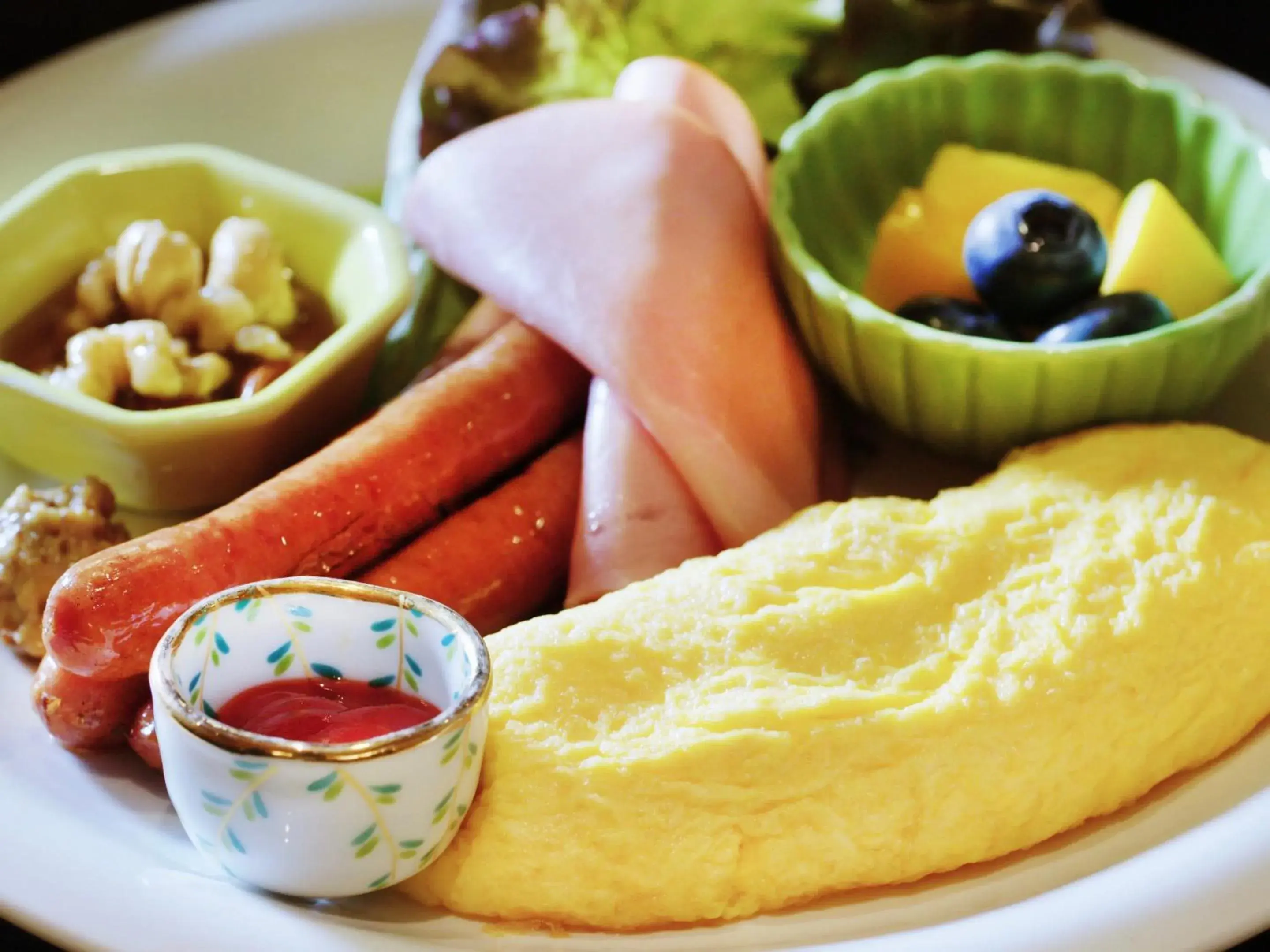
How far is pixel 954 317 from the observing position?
2.22m

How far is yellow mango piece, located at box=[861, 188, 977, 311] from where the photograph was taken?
242 centimetres

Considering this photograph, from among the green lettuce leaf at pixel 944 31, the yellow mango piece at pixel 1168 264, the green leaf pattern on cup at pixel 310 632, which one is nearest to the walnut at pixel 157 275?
the green leaf pattern on cup at pixel 310 632

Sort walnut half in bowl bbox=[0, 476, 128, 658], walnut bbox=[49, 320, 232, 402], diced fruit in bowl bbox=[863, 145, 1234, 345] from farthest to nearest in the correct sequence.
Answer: walnut bbox=[49, 320, 232, 402], diced fruit in bowl bbox=[863, 145, 1234, 345], walnut half in bowl bbox=[0, 476, 128, 658]

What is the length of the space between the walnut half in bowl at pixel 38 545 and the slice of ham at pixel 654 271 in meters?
0.86

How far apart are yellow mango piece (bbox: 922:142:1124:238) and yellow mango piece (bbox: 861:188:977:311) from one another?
0.09ft

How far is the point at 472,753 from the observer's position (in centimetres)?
151

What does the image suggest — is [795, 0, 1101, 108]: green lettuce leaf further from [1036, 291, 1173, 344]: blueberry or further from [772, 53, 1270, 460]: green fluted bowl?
[1036, 291, 1173, 344]: blueberry

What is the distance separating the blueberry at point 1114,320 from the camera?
2104 mm

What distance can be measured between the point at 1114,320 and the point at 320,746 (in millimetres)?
1474

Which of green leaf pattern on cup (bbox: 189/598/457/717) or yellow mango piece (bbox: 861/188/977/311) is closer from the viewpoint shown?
green leaf pattern on cup (bbox: 189/598/457/717)

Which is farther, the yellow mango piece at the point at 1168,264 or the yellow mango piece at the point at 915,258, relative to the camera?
the yellow mango piece at the point at 915,258

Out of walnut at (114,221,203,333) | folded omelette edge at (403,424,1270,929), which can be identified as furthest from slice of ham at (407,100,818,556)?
walnut at (114,221,203,333)

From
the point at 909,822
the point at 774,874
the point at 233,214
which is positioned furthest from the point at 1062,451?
the point at 233,214

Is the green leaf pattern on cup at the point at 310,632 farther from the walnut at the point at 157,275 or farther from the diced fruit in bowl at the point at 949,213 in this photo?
the diced fruit in bowl at the point at 949,213
